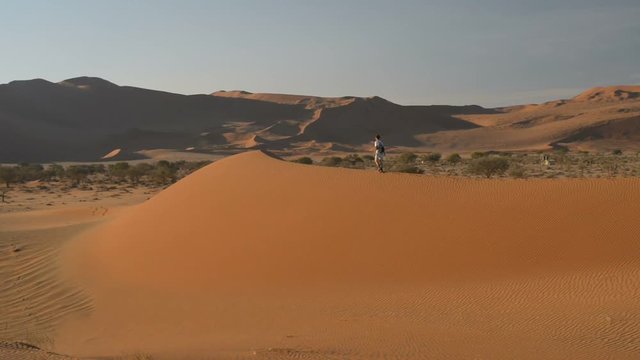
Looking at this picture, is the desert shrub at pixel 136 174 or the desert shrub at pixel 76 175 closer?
the desert shrub at pixel 136 174

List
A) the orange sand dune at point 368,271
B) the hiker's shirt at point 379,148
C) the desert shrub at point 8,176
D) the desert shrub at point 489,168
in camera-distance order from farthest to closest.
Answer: the desert shrub at point 8,176 → the desert shrub at point 489,168 → the hiker's shirt at point 379,148 → the orange sand dune at point 368,271

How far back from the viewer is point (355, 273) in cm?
1047

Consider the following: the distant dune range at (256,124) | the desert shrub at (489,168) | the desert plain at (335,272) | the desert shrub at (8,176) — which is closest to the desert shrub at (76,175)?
the desert shrub at (8,176)

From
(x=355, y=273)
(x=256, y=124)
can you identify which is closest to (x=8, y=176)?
(x=355, y=273)

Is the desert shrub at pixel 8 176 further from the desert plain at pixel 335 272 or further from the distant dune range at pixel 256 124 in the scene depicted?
the distant dune range at pixel 256 124

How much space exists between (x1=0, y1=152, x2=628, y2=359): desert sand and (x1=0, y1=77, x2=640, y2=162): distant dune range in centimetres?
6171

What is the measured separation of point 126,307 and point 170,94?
120 meters

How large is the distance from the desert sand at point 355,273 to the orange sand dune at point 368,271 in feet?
0.12

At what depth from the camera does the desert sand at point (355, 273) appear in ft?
23.0

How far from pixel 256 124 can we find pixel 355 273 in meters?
99.1

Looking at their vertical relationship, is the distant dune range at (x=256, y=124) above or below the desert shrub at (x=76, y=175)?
above

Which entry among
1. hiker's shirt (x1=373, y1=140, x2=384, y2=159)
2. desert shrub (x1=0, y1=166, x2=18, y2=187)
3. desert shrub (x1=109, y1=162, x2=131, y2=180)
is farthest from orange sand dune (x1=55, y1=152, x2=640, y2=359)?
desert shrub (x1=109, y1=162, x2=131, y2=180)

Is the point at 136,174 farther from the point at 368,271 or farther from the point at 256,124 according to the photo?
the point at 256,124

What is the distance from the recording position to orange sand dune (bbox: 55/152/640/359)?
274 inches
